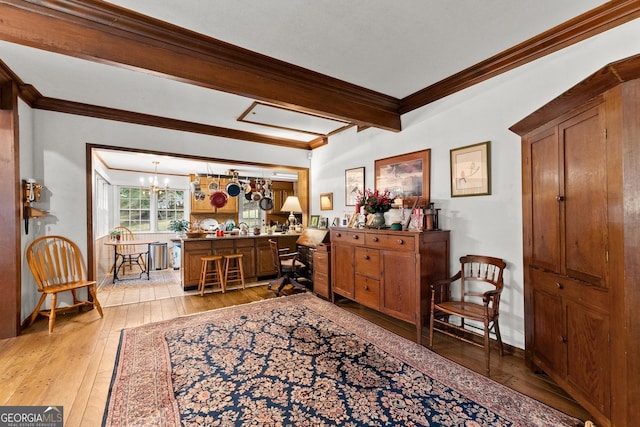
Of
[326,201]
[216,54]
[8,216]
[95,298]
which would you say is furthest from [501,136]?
[8,216]

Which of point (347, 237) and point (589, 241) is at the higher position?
point (589, 241)

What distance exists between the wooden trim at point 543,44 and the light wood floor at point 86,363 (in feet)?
8.92

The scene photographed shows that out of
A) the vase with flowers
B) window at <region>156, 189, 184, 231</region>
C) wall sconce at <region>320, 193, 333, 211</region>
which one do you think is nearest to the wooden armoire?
the vase with flowers

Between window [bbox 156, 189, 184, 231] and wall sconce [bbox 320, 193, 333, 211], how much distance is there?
4835mm

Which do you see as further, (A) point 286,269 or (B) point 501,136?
(A) point 286,269

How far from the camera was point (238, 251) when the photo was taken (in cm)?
522

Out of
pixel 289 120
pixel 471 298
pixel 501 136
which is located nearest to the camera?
pixel 501 136

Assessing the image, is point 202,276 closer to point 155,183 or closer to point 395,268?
point 395,268

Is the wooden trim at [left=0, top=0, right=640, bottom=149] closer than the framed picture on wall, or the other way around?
the wooden trim at [left=0, top=0, right=640, bottom=149]

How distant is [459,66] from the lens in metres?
2.77

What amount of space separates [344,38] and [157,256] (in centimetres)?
677

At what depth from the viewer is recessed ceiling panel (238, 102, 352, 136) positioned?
12.6 ft

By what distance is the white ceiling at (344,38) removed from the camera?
6.34 ft

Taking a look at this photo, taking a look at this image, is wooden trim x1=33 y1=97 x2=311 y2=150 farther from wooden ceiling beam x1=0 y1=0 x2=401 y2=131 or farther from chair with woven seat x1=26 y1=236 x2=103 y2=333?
wooden ceiling beam x1=0 y1=0 x2=401 y2=131
